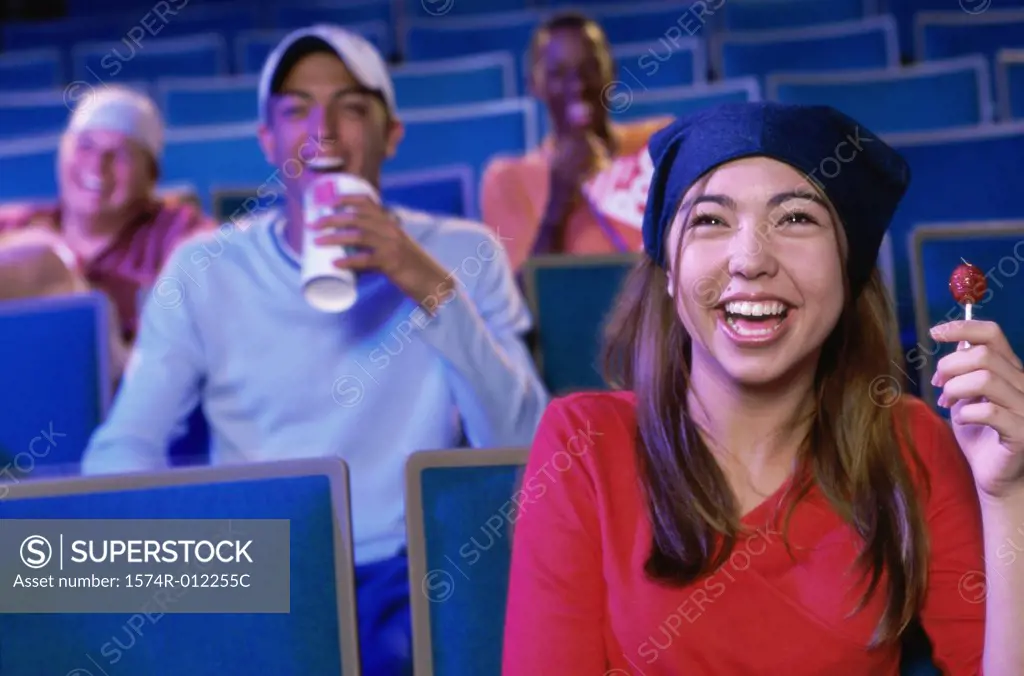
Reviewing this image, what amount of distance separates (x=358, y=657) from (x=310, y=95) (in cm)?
74

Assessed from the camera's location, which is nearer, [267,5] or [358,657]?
[358,657]

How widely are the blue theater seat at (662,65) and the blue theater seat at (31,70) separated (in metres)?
1.73

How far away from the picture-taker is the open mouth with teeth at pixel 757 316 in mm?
862

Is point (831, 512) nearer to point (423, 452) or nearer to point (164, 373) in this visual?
point (423, 452)

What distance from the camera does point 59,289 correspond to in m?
1.64

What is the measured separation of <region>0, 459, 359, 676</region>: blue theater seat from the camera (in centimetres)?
91

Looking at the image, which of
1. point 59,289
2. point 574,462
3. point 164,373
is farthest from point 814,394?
point 59,289

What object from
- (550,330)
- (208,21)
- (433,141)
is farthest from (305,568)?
(208,21)

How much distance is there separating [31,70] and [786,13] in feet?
7.34

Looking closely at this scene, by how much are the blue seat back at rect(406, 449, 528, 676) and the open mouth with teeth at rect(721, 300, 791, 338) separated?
225mm

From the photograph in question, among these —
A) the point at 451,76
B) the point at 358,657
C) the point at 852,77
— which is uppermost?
the point at 451,76

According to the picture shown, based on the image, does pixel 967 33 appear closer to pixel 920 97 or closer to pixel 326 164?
pixel 920 97

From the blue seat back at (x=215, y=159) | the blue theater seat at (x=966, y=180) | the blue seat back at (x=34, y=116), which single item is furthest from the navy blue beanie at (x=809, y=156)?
the blue seat back at (x=34, y=116)

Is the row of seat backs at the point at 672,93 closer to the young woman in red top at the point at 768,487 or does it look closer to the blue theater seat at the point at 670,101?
the blue theater seat at the point at 670,101
